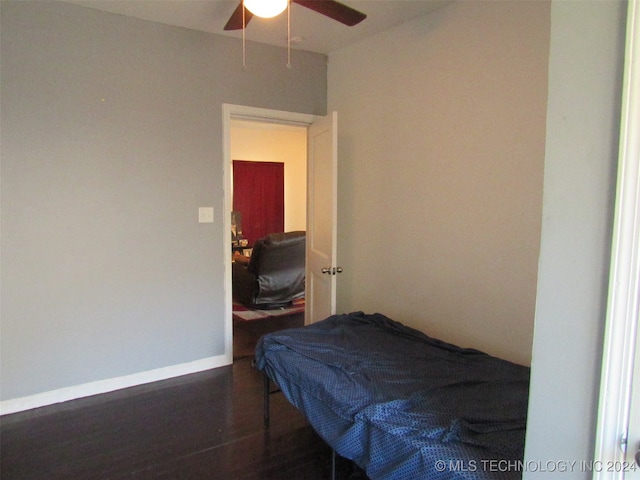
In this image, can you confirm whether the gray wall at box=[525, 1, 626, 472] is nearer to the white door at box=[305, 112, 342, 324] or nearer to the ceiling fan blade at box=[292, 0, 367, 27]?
the ceiling fan blade at box=[292, 0, 367, 27]

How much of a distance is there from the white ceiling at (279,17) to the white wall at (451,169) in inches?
5.3

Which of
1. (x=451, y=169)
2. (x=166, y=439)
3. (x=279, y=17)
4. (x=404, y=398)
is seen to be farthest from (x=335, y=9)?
(x=166, y=439)

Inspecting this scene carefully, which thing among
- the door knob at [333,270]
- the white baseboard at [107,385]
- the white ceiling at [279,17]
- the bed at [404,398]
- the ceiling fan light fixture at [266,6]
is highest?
the white ceiling at [279,17]

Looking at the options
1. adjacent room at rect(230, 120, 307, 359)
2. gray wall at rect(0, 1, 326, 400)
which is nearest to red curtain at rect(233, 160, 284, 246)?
adjacent room at rect(230, 120, 307, 359)

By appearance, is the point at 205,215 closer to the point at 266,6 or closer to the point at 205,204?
the point at 205,204

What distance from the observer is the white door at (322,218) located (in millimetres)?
3223

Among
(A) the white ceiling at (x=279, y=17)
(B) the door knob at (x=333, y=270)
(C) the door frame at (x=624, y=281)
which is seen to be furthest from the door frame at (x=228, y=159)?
(C) the door frame at (x=624, y=281)

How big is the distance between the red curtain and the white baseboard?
375 centimetres

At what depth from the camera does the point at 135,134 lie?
10.00 ft

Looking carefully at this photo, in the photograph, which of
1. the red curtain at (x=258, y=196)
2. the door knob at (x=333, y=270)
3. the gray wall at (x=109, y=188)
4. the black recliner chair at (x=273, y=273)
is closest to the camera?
the gray wall at (x=109, y=188)

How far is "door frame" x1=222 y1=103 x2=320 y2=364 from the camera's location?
341cm

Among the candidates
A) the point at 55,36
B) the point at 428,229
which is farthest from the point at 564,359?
the point at 55,36

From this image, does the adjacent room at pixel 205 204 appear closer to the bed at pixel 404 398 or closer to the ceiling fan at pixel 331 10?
the bed at pixel 404 398

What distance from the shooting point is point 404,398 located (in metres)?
1.77
